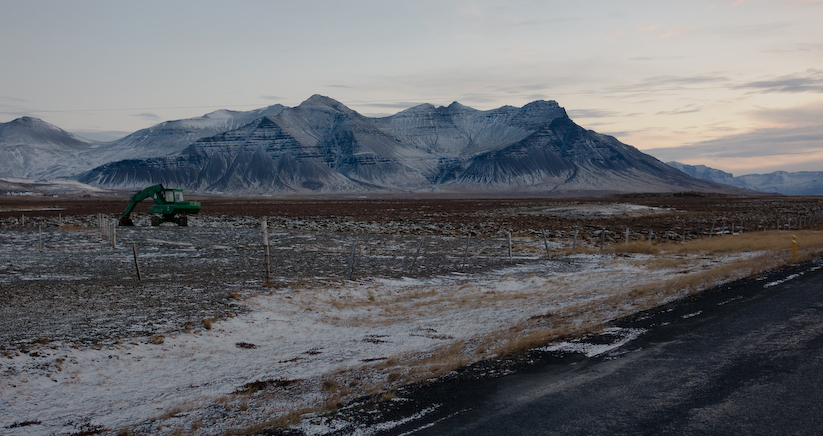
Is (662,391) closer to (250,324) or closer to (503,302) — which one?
(503,302)

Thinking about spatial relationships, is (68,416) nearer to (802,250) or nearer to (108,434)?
(108,434)

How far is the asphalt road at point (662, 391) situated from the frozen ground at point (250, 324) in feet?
4.49

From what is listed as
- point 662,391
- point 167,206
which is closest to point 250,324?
point 662,391

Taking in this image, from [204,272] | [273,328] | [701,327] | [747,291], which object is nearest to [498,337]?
[701,327]

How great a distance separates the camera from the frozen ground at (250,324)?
29.2 feet

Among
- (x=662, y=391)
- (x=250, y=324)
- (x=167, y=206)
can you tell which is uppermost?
(x=167, y=206)

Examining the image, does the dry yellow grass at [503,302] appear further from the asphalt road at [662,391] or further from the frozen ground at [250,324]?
the asphalt road at [662,391]

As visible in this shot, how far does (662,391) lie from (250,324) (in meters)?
9.15

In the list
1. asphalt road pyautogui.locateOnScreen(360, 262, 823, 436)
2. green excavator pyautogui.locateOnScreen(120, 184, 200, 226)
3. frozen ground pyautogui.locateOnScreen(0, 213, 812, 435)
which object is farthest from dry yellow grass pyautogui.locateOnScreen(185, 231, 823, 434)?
green excavator pyautogui.locateOnScreen(120, 184, 200, 226)

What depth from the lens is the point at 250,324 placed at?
14125mm

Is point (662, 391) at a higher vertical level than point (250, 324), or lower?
higher

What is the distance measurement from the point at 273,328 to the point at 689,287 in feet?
37.8

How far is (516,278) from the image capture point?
877 inches

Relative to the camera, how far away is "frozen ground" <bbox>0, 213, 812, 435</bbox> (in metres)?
8.89
